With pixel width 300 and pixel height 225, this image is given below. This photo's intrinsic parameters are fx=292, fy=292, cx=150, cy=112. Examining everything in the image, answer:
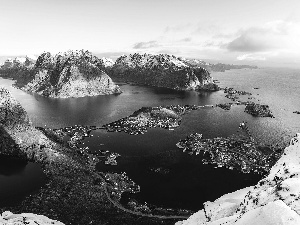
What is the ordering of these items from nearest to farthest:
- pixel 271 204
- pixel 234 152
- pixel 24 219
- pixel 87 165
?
pixel 271 204 < pixel 24 219 < pixel 87 165 < pixel 234 152

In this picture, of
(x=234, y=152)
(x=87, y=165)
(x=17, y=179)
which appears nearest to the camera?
(x=17, y=179)

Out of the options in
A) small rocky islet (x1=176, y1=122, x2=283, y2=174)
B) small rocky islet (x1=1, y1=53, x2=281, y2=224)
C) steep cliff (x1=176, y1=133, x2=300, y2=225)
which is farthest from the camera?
small rocky islet (x1=176, y1=122, x2=283, y2=174)

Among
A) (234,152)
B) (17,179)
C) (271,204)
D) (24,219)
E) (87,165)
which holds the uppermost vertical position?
(271,204)

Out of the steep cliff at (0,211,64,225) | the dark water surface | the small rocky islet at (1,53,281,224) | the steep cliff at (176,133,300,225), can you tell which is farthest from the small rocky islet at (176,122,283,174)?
the steep cliff at (0,211,64,225)

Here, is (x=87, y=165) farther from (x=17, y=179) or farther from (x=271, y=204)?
(x=271, y=204)

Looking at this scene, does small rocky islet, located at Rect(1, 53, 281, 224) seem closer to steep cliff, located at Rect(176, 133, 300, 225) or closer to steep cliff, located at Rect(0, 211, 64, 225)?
steep cliff, located at Rect(0, 211, 64, 225)

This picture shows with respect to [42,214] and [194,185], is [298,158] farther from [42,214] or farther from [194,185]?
[42,214]

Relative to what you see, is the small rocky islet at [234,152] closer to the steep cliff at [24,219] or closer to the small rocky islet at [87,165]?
the small rocky islet at [87,165]

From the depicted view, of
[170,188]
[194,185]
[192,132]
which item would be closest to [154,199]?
[170,188]

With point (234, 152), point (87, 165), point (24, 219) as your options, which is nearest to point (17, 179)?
point (87, 165)
